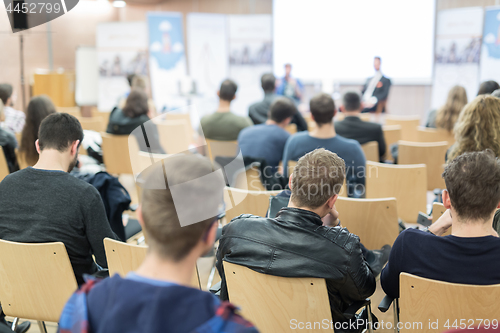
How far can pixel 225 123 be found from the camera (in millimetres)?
4559

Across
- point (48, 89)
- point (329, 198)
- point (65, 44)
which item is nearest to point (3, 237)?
point (329, 198)

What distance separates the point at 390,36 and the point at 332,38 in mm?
1159

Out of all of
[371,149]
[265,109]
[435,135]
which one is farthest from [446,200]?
[265,109]

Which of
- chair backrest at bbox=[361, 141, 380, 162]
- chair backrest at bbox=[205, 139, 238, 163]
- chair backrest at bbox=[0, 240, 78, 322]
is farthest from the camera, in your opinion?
chair backrest at bbox=[361, 141, 380, 162]

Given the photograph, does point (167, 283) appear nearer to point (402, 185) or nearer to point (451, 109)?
point (402, 185)

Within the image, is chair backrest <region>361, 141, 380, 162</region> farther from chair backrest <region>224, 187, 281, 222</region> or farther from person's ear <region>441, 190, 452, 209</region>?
person's ear <region>441, 190, 452, 209</region>

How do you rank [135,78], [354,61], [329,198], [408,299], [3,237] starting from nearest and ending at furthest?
[408,299], [329,198], [3,237], [135,78], [354,61]

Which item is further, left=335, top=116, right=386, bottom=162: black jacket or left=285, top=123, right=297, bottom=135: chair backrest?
left=285, top=123, right=297, bottom=135: chair backrest

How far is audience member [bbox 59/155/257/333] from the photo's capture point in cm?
85

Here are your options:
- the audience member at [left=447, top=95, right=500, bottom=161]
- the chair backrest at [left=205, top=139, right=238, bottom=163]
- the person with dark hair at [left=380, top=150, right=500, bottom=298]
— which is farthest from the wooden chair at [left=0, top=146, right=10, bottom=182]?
the audience member at [left=447, top=95, right=500, bottom=161]

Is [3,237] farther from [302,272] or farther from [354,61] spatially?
[354,61]

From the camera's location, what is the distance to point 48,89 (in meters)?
8.03

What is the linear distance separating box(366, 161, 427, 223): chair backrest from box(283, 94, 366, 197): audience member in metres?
0.09

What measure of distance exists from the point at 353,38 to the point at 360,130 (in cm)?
534
